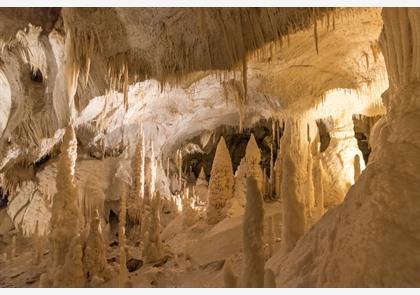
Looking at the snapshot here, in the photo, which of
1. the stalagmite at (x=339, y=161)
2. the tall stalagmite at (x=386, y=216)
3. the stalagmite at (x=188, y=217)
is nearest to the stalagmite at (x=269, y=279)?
the tall stalagmite at (x=386, y=216)

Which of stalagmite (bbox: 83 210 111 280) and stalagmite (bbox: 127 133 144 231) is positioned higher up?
stalagmite (bbox: 127 133 144 231)

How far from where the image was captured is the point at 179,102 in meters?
11.0

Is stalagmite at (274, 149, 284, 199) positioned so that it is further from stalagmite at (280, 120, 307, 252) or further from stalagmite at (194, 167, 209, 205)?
stalagmite at (280, 120, 307, 252)

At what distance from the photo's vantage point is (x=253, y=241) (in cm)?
373

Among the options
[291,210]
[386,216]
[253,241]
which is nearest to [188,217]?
[291,210]

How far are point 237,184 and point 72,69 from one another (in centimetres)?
409

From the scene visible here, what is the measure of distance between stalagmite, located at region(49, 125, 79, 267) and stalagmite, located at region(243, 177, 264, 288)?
11.1 feet

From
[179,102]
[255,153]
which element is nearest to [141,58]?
[179,102]

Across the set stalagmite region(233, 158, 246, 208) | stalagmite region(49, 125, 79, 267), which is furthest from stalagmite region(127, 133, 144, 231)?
stalagmite region(49, 125, 79, 267)

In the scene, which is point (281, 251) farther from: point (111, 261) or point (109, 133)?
point (109, 133)

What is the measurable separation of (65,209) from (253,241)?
3.76 m

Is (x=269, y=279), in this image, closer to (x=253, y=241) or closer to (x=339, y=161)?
(x=253, y=241)

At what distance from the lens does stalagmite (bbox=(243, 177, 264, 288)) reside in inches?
143

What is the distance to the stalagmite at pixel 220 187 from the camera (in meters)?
9.15
